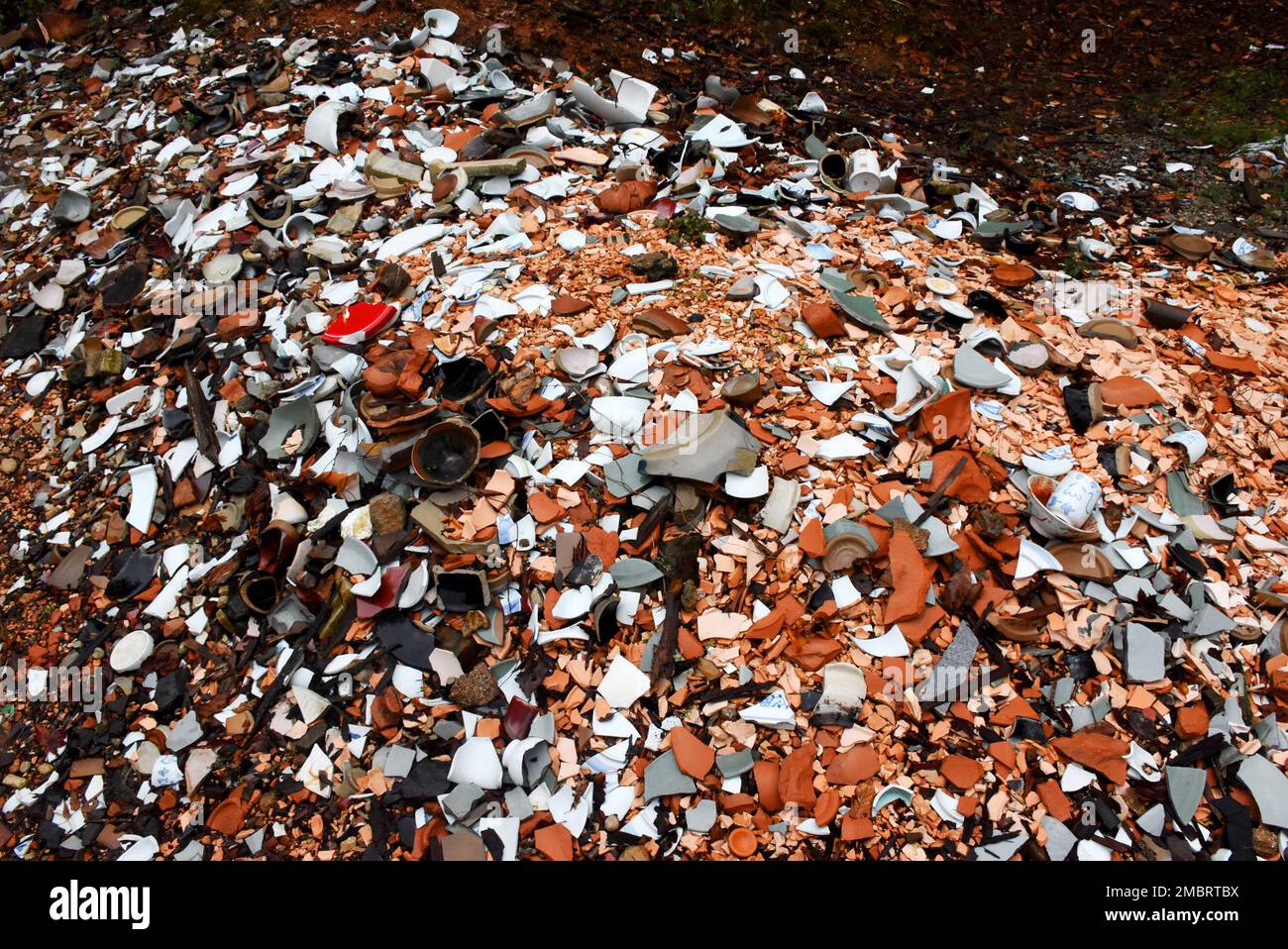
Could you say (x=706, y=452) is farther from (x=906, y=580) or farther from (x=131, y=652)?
(x=131, y=652)

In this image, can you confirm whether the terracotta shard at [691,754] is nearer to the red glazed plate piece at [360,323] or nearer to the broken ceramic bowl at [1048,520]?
the broken ceramic bowl at [1048,520]

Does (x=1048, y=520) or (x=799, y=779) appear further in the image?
(x=1048, y=520)

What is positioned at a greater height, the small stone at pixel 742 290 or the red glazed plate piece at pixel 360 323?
the red glazed plate piece at pixel 360 323

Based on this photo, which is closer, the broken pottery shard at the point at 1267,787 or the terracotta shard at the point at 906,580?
the broken pottery shard at the point at 1267,787

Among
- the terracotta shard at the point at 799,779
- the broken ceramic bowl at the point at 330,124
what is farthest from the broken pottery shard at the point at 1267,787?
the broken ceramic bowl at the point at 330,124

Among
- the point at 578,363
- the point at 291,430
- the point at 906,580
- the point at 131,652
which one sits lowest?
the point at 131,652

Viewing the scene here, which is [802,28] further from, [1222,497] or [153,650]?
[153,650]

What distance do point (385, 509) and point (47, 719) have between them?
1.66 metres

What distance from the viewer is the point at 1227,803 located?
2590 mm

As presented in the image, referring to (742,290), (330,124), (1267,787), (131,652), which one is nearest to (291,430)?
(131,652)

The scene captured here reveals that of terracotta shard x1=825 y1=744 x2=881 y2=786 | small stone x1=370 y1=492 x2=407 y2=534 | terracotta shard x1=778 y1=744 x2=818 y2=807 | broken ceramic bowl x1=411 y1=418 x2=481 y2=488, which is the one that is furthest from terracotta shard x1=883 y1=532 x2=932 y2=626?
small stone x1=370 y1=492 x2=407 y2=534

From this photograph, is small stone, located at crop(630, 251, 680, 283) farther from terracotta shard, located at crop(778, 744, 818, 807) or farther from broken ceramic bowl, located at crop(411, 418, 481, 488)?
terracotta shard, located at crop(778, 744, 818, 807)

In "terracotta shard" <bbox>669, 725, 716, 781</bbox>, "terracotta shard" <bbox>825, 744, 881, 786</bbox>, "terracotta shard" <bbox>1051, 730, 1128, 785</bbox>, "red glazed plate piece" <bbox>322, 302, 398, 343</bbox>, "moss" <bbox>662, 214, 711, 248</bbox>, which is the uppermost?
"moss" <bbox>662, 214, 711, 248</bbox>

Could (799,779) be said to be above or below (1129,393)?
below
